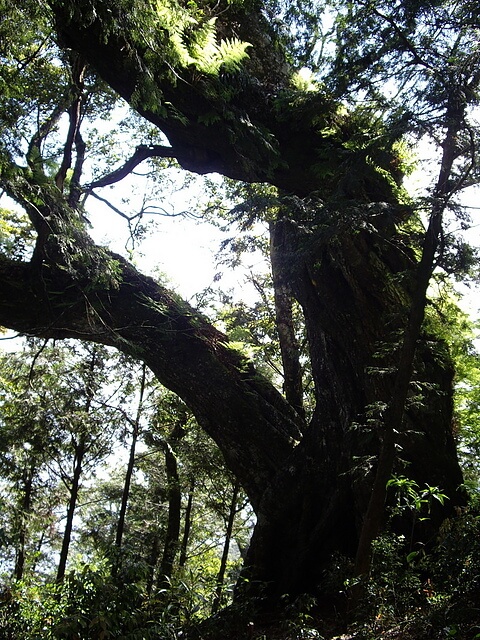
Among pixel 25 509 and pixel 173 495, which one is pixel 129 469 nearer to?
pixel 173 495

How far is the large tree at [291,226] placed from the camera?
4.01 meters

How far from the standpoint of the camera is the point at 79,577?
4348 millimetres

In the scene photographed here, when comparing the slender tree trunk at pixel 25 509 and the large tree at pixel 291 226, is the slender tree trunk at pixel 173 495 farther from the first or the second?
the large tree at pixel 291 226

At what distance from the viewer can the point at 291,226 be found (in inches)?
235

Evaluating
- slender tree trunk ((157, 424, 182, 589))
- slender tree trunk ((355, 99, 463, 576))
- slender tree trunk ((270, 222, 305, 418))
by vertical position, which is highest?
slender tree trunk ((270, 222, 305, 418))

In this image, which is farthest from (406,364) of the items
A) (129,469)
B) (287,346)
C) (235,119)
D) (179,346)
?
(129,469)

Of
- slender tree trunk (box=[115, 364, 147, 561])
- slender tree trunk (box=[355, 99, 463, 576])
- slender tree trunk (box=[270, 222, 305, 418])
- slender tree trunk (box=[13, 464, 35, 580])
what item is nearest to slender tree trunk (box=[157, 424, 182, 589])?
slender tree trunk (box=[115, 364, 147, 561])

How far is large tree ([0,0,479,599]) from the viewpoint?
4008 mm

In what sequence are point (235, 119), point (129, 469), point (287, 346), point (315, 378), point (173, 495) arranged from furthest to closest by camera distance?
point (173, 495) → point (129, 469) → point (287, 346) → point (315, 378) → point (235, 119)

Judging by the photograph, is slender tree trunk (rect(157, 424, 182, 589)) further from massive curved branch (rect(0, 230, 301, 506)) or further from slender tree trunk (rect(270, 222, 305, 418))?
massive curved branch (rect(0, 230, 301, 506))

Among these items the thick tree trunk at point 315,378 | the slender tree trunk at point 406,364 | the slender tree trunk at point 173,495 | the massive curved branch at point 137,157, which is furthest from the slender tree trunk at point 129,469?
the slender tree trunk at point 406,364

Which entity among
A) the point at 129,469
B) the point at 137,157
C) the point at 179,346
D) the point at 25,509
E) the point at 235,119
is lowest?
the point at 25,509

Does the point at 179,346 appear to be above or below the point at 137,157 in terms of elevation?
below

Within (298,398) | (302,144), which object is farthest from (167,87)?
(298,398)
